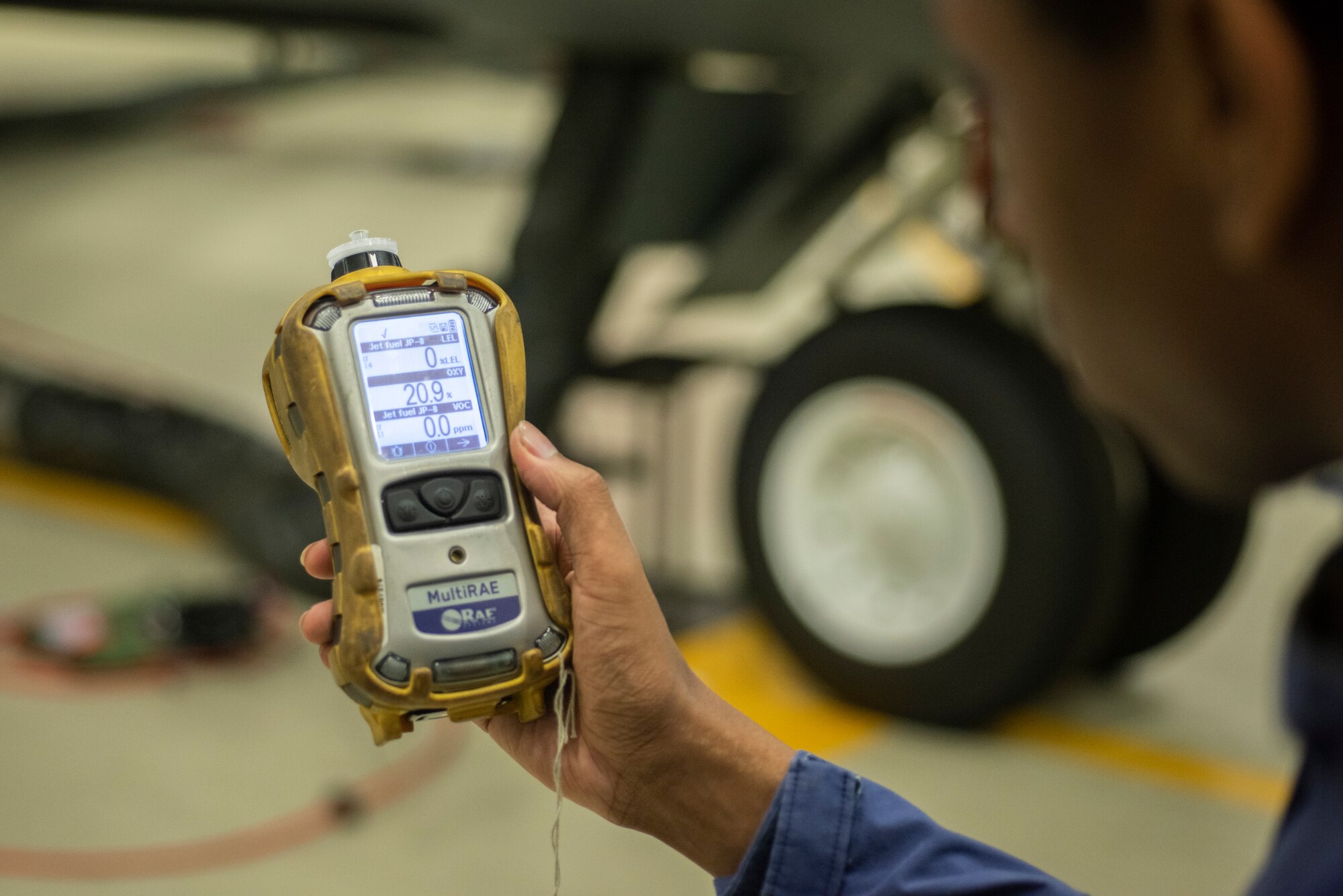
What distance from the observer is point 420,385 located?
0.72 meters

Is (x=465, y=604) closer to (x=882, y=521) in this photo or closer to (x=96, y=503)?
(x=882, y=521)

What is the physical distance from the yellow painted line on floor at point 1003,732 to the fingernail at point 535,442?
1467mm

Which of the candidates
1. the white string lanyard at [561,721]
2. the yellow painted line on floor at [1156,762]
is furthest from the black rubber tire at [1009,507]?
the white string lanyard at [561,721]

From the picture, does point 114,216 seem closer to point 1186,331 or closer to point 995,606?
point 995,606

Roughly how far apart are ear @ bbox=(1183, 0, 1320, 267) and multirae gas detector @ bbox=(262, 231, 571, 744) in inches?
16.9

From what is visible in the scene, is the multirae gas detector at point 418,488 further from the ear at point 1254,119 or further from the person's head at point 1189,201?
the ear at point 1254,119

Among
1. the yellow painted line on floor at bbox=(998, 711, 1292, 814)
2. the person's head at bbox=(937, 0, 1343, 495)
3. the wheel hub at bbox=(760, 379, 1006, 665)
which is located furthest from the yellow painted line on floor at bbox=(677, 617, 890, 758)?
the person's head at bbox=(937, 0, 1343, 495)

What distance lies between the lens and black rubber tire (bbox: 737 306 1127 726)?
7.06 ft

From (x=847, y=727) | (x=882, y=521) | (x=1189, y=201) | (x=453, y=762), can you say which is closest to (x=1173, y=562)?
(x=882, y=521)

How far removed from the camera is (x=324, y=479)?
0.71 metres

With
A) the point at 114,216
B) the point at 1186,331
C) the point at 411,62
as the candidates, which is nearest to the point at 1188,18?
the point at 1186,331

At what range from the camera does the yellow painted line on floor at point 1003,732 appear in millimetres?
2232

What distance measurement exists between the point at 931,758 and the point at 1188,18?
1.97 meters

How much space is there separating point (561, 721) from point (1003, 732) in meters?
1.81
